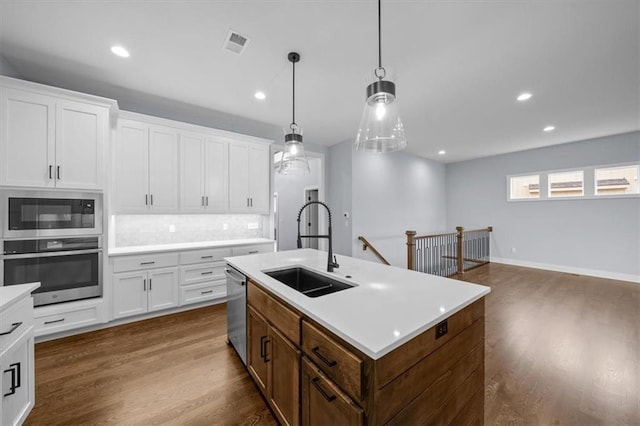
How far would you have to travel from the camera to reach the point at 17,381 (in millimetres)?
1421

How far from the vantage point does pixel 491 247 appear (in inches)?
262

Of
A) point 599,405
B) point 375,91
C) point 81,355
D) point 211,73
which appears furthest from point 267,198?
point 599,405

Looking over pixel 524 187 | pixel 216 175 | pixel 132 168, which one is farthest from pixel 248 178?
pixel 524 187

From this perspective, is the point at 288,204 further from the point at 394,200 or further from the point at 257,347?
the point at 257,347

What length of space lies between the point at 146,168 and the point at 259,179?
1575 mm

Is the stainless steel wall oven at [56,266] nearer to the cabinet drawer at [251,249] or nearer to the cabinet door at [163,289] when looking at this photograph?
the cabinet door at [163,289]

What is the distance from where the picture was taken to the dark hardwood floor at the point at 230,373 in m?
1.66

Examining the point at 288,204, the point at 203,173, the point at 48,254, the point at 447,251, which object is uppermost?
the point at 203,173

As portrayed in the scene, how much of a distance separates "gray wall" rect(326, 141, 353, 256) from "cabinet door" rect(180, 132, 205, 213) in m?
2.76

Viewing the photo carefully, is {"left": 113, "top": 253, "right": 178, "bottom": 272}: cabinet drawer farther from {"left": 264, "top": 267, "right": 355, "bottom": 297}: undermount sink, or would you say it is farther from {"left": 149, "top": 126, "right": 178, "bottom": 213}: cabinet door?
{"left": 264, "top": 267, "right": 355, "bottom": 297}: undermount sink

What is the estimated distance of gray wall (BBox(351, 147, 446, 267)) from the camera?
525 centimetres

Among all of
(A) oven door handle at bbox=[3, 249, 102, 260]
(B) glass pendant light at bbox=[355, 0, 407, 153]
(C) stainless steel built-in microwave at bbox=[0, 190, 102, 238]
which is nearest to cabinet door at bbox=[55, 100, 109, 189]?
(C) stainless steel built-in microwave at bbox=[0, 190, 102, 238]

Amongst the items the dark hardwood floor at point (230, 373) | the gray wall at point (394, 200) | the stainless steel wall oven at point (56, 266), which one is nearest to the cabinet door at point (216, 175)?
the stainless steel wall oven at point (56, 266)

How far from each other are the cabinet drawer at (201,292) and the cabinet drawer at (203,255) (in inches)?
13.1
